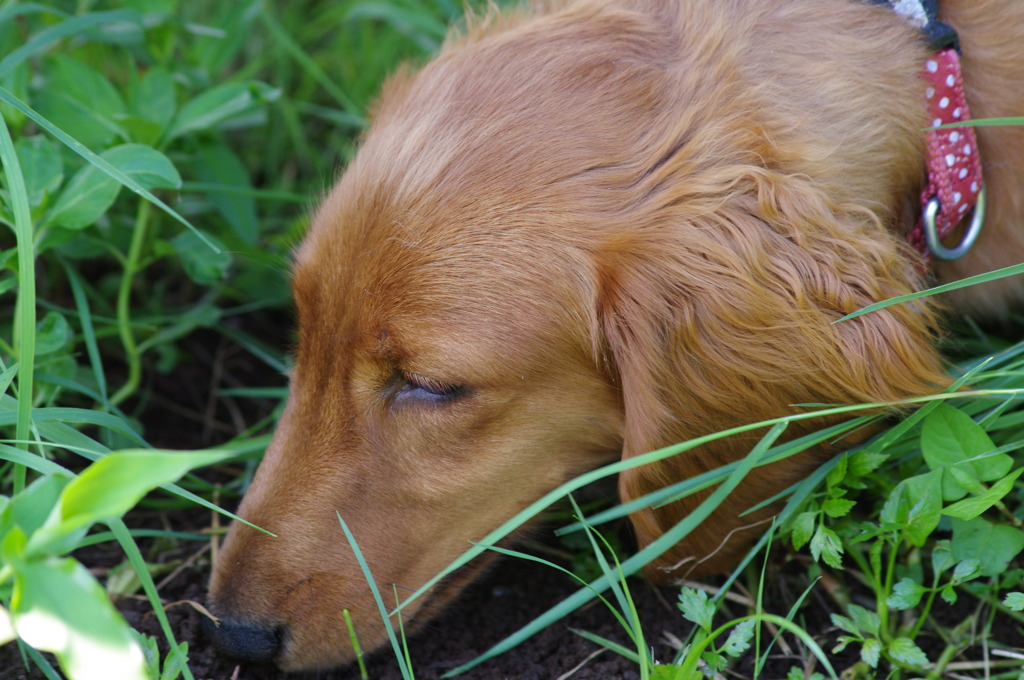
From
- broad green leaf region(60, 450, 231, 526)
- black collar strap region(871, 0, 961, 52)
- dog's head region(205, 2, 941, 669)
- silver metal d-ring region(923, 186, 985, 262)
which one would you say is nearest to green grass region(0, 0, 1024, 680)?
broad green leaf region(60, 450, 231, 526)

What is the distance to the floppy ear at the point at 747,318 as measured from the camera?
2.00 m

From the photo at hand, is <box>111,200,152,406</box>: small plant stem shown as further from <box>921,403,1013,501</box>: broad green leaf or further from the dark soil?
<box>921,403,1013,501</box>: broad green leaf

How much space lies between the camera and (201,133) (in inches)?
120

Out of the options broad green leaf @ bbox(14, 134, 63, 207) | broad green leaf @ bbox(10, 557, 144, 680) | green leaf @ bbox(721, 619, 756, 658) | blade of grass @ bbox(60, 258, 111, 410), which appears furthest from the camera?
blade of grass @ bbox(60, 258, 111, 410)

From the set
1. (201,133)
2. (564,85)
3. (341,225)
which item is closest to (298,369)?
(341,225)

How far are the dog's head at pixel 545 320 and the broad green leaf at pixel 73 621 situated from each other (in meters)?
0.91

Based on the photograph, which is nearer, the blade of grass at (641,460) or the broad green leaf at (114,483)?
the broad green leaf at (114,483)

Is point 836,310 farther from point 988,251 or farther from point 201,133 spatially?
point 201,133

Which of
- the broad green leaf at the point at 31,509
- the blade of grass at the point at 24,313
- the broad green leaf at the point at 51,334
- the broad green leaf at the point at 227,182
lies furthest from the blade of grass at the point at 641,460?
the broad green leaf at the point at 227,182

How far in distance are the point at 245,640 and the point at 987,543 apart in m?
1.65

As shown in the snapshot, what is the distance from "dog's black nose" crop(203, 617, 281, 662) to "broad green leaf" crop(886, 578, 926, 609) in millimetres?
1359

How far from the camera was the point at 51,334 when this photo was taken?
229 centimetres

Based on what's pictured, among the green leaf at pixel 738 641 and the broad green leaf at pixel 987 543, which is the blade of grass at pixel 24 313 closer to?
the green leaf at pixel 738 641

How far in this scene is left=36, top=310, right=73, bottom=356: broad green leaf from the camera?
88.4 inches
